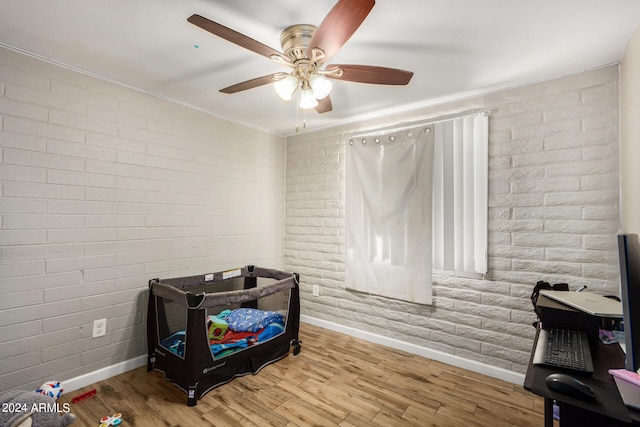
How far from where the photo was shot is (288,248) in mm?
3715

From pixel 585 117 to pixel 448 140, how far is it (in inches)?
35.0

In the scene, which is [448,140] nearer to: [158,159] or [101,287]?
[158,159]

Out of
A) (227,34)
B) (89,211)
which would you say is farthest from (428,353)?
(89,211)

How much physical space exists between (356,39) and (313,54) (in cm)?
43

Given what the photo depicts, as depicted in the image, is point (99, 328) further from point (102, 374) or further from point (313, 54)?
point (313, 54)

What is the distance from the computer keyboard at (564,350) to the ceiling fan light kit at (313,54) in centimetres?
146

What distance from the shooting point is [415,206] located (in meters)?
2.69

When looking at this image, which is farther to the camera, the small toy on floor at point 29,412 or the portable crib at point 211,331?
the portable crib at point 211,331

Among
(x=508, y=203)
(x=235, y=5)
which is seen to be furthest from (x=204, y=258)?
(x=508, y=203)

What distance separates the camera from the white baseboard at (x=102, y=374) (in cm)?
204

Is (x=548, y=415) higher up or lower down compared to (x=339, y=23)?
lower down

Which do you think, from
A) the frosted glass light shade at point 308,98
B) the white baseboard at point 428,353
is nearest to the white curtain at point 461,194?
the white baseboard at point 428,353

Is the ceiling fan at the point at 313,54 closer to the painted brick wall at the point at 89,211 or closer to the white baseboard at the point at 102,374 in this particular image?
the painted brick wall at the point at 89,211

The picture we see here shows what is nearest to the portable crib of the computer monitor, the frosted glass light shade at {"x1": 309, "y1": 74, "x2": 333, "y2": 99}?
the frosted glass light shade at {"x1": 309, "y1": 74, "x2": 333, "y2": 99}
